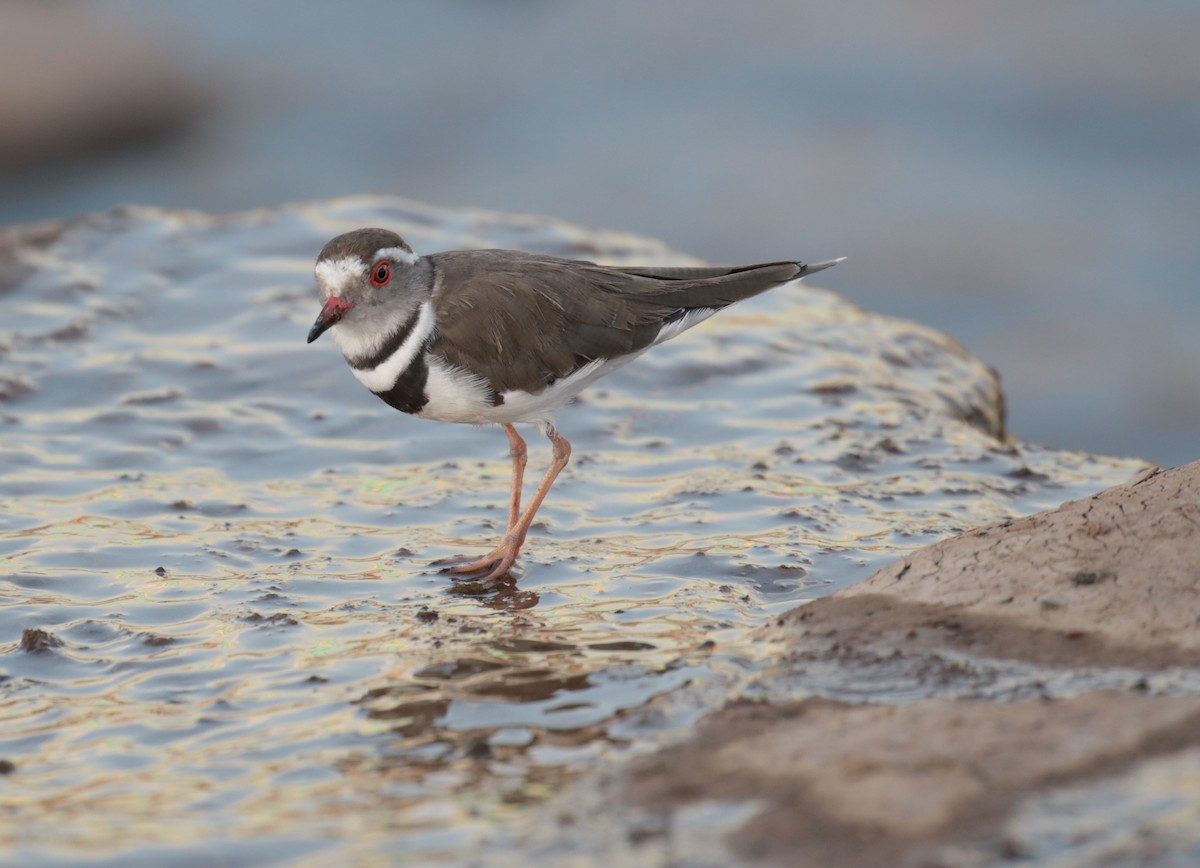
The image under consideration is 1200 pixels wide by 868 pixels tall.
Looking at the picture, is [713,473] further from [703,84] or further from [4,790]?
[703,84]

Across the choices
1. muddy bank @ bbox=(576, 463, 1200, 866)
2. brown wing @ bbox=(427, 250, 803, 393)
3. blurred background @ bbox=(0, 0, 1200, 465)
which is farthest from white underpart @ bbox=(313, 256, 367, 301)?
blurred background @ bbox=(0, 0, 1200, 465)

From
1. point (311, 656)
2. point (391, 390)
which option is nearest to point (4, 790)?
point (311, 656)

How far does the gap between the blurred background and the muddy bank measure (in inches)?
281

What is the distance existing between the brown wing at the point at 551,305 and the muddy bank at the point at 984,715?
1.80 meters

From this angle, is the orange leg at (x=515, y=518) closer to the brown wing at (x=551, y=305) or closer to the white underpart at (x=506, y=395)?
the white underpart at (x=506, y=395)

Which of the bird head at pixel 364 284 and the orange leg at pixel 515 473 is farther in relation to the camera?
the orange leg at pixel 515 473

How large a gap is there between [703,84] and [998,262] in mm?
3774

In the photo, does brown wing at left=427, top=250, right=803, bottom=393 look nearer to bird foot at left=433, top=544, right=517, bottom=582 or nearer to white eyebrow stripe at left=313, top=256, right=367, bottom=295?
white eyebrow stripe at left=313, top=256, right=367, bottom=295

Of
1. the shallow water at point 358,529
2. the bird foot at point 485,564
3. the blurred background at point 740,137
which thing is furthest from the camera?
the blurred background at point 740,137

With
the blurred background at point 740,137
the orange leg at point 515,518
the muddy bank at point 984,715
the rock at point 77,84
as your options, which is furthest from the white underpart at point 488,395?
the rock at point 77,84

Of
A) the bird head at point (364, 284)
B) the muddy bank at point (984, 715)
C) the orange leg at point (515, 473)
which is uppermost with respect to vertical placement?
the bird head at point (364, 284)

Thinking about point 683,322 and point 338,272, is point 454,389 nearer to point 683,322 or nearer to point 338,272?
point 338,272

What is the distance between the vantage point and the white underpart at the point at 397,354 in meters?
6.20

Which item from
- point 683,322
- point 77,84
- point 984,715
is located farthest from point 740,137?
point 984,715
